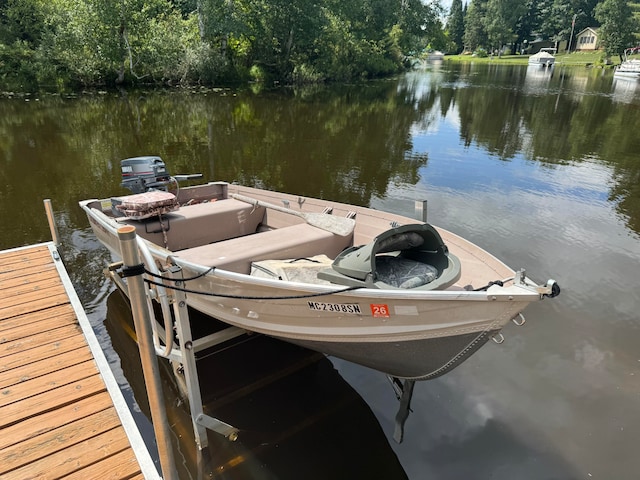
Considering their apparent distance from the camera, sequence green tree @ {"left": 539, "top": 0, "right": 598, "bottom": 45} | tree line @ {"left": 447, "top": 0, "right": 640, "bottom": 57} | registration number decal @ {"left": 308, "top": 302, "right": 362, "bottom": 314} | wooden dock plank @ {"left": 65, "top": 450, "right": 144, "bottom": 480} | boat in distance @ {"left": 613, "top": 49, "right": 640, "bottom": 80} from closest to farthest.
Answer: wooden dock plank @ {"left": 65, "top": 450, "right": 144, "bottom": 480} < registration number decal @ {"left": 308, "top": 302, "right": 362, "bottom": 314} < boat in distance @ {"left": 613, "top": 49, "right": 640, "bottom": 80} < green tree @ {"left": 539, "top": 0, "right": 598, "bottom": 45} < tree line @ {"left": 447, "top": 0, "right": 640, "bottom": 57}

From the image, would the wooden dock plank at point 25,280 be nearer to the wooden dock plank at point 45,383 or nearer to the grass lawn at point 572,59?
the wooden dock plank at point 45,383

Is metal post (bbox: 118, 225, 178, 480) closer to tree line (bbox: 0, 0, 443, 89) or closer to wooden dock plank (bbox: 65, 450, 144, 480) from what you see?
wooden dock plank (bbox: 65, 450, 144, 480)

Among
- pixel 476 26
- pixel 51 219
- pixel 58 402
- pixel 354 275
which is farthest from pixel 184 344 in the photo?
pixel 476 26

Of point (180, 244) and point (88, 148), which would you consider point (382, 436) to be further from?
point (88, 148)

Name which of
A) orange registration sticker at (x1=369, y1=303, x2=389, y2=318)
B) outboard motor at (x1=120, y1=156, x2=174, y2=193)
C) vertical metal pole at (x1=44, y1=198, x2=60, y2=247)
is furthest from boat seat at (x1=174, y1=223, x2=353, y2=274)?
vertical metal pole at (x1=44, y1=198, x2=60, y2=247)

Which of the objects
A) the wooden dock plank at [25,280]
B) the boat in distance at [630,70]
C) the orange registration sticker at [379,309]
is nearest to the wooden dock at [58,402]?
the wooden dock plank at [25,280]

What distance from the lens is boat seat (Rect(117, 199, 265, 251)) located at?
558 cm

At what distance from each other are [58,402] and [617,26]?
234 feet

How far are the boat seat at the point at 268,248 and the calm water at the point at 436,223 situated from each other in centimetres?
137

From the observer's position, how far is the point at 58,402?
359cm

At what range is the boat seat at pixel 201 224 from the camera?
5.58m

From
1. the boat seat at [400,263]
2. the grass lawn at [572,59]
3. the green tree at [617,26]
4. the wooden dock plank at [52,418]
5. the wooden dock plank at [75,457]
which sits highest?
the green tree at [617,26]

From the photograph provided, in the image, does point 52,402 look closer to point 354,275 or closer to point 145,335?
point 145,335

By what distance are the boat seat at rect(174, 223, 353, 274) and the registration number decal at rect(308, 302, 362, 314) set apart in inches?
44.5
